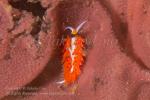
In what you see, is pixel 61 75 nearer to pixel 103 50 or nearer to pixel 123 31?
pixel 103 50

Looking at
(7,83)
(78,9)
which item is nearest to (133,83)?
(78,9)

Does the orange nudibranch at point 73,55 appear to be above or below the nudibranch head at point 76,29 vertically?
below

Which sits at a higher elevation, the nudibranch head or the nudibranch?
the nudibranch head

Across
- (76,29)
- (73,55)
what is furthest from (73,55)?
(76,29)

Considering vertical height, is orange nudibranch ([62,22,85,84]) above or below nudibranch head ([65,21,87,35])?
below

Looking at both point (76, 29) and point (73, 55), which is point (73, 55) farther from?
point (76, 29)

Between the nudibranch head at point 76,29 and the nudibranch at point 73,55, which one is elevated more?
the nudibranch head at point 76,29
